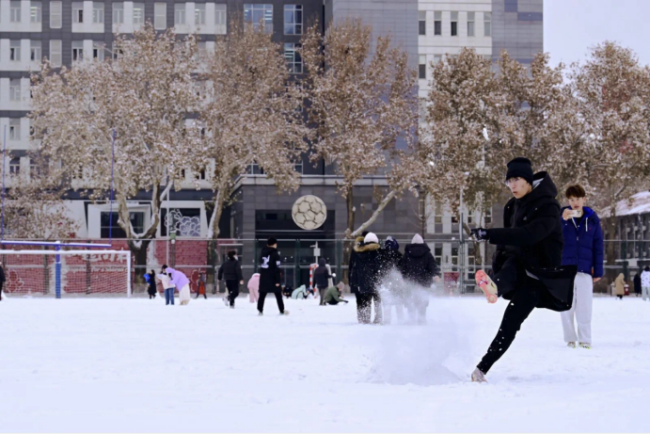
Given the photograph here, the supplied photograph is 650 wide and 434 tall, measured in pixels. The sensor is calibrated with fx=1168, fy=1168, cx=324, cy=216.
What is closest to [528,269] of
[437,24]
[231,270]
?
[231,270]

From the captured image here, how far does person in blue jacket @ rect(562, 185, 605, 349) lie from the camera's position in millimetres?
12750

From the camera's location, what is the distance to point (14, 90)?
7544 cm

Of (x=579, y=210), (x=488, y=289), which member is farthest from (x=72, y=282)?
(x=488, y=289)

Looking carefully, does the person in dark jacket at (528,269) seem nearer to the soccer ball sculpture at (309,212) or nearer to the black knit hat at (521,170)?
the black knit hat at (521,170)

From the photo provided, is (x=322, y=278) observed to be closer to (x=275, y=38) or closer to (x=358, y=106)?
(x=358, y=106)

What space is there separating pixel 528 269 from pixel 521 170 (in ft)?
2.44

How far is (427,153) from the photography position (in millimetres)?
52375

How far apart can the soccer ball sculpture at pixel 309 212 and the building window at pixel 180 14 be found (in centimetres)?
2069

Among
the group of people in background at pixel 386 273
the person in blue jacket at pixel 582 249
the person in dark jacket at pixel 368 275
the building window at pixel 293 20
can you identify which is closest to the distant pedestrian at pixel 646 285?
the group of people in background at pixel 386 273

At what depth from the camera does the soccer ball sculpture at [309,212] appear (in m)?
59.8

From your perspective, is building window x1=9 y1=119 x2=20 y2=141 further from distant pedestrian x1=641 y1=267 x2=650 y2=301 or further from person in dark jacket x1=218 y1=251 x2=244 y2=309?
person in dark jacket x1=218 y1=251 x2=244 y2=309

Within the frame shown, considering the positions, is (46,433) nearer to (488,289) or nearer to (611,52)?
(488,289)

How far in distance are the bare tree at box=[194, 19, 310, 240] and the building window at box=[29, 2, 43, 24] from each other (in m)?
25.5

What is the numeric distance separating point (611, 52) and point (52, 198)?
28.8m
